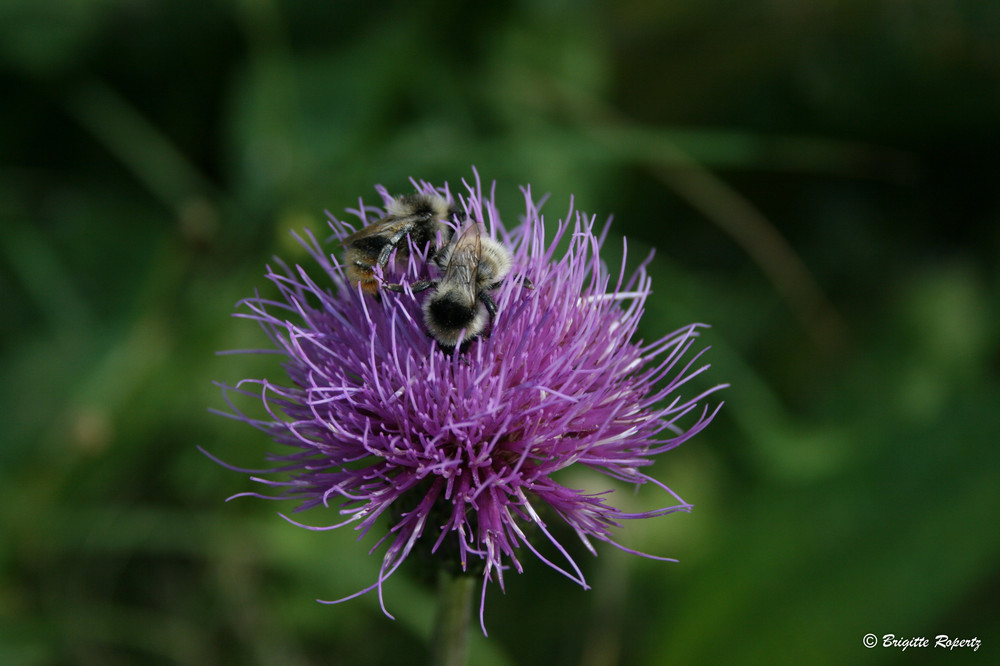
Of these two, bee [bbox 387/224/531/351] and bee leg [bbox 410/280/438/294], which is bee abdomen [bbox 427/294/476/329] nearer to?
bee [bbox 387/224/531/351]

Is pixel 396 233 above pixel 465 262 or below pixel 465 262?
above

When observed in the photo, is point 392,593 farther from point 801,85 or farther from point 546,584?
point 801,85

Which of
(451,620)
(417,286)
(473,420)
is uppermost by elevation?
(417,286)

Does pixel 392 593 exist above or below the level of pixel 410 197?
below

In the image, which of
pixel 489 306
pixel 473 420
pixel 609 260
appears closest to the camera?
pixel 473 420

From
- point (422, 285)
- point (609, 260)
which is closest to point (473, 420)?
point (422, 285)

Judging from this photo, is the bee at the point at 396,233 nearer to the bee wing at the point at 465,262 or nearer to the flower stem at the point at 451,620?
the bee wing at the point at 465,262

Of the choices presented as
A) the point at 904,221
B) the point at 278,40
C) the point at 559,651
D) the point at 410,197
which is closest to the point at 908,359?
the point at 904,221

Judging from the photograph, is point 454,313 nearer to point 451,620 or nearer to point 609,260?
point 451,620
